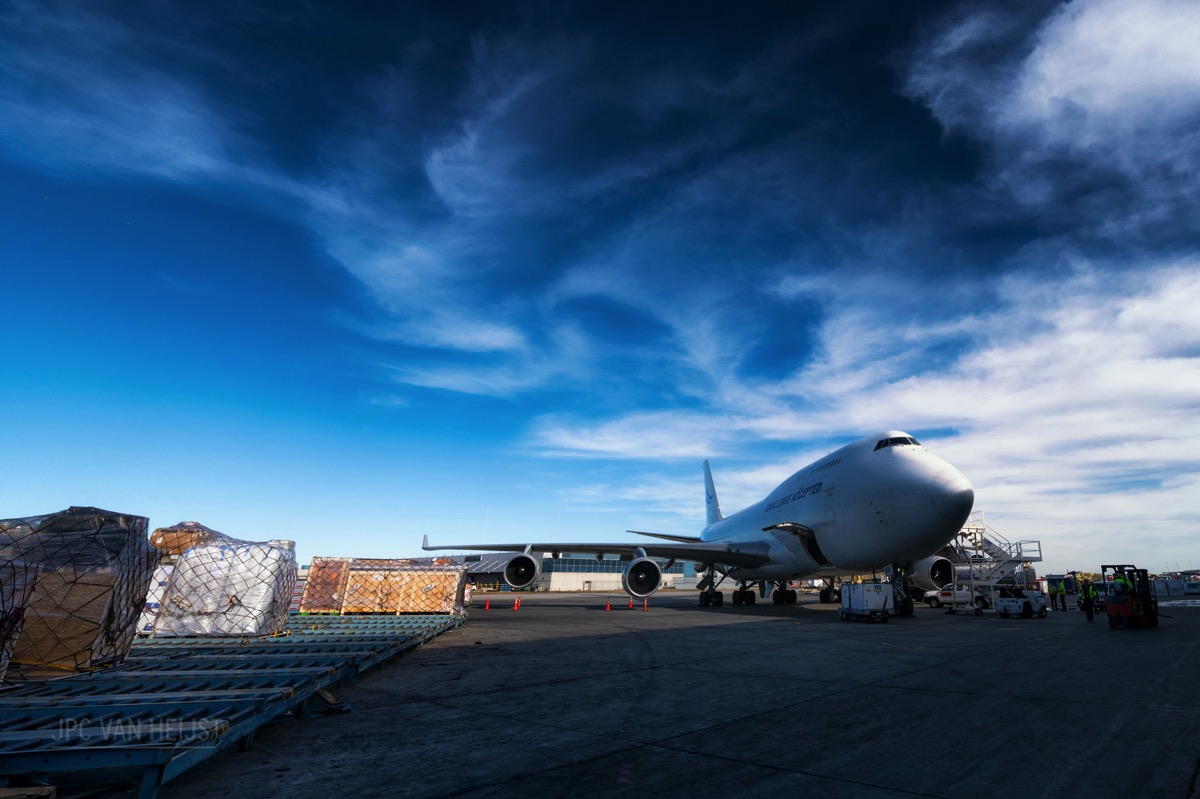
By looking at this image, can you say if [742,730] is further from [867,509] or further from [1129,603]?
[1129,603]

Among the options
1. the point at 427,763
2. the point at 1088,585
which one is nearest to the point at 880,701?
the point at 427,763

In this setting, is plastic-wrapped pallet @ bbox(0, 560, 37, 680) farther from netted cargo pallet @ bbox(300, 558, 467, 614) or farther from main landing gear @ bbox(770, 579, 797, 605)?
main landing gear @ bbox(770, 579, 797, 605)

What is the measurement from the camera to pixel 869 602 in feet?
60.0

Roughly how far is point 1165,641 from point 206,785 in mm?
19062

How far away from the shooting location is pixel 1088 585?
74.5ft

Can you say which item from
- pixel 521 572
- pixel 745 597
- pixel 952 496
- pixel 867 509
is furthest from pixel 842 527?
pixel 521 572

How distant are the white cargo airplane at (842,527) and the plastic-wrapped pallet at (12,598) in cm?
1820

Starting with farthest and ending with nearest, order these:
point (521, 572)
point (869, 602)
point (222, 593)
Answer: point (521, 572) → point (869, 602) → point (222, 593)

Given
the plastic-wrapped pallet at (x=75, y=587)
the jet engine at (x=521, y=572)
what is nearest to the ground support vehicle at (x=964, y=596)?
the jet engine at (x=521, y=572)

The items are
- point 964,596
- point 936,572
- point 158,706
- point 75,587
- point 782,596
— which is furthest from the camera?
point 782,596

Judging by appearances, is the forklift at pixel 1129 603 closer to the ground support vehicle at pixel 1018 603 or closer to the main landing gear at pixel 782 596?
the ground support vehicle at pixel 1018 603

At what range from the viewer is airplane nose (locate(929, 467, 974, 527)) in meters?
15.8

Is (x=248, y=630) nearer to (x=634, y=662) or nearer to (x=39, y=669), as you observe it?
(x=39, y=669)

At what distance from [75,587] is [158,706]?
3886mm
